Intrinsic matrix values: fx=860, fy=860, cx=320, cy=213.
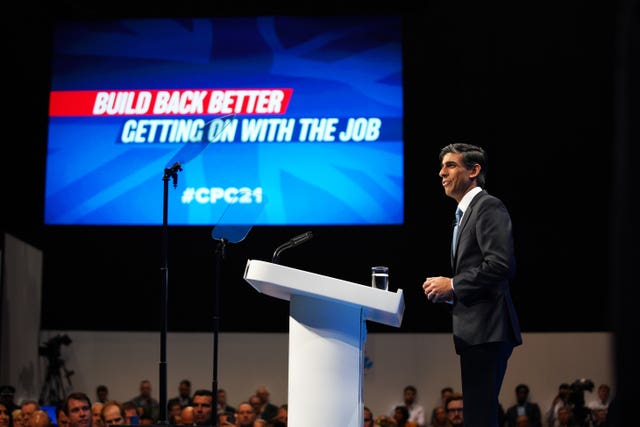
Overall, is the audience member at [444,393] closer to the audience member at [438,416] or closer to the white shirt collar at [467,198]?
the audience member at [438,416]

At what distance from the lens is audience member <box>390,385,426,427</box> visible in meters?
10.0

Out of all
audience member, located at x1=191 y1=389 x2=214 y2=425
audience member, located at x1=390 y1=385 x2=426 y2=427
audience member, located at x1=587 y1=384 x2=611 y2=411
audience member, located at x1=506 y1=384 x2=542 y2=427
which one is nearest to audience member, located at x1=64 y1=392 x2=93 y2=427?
audience member, located at x1=191 y1=389 x2=214 y2=425

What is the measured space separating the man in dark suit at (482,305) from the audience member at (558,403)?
736cm

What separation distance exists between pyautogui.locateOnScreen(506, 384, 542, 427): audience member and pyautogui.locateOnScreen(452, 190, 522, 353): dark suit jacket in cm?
775

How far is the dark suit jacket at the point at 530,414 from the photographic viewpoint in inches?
382

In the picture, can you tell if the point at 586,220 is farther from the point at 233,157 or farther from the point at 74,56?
the point at 74,56

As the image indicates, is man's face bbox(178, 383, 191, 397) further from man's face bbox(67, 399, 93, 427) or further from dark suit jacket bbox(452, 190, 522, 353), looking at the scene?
dark suit jacket bbox(452, 190, 522, 353)

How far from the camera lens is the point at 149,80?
10.4 m

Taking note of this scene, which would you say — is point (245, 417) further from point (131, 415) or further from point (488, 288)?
point (488, 288)

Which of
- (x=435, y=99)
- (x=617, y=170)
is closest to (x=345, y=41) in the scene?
(x=435, y=99)

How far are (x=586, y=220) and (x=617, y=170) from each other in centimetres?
1032

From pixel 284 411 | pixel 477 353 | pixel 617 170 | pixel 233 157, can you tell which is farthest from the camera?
pixel 233 157

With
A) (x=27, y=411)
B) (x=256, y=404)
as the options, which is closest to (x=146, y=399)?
(x=256, y=404)

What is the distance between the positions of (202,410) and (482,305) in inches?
177
